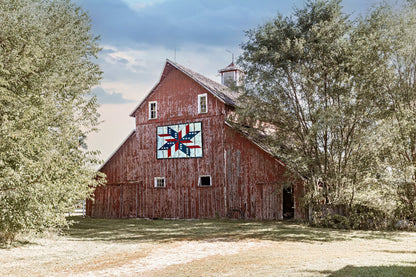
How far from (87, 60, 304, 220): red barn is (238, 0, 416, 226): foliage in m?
2.36

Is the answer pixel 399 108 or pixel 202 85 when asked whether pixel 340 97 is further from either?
pixel 202 85

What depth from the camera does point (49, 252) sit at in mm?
12367

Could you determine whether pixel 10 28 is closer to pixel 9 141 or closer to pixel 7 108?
pixel 7 108

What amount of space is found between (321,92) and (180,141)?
389 inches

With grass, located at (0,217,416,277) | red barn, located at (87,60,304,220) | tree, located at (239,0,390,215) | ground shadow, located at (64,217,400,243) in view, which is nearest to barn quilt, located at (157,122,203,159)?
red barn, located at (87,60,304,220)

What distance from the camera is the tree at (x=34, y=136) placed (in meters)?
10.8

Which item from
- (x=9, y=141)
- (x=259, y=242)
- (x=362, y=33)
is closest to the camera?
(x=9, y=141)

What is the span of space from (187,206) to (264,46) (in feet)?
36.2

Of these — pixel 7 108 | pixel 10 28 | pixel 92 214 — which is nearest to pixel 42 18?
pixel 10 28

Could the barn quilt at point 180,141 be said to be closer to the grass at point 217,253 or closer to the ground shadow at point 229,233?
the ground shadow at point 229,233

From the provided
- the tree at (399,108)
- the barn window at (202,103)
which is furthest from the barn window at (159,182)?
the tree at (399,108)

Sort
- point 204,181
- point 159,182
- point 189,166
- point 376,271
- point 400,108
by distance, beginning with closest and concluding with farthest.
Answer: point 376,271 < point 400,108 < point 204,181 < point 189,166 < point 159,182

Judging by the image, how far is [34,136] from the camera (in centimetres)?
1162

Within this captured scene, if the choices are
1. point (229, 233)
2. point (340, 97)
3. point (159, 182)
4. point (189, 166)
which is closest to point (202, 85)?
point (189, 166)
